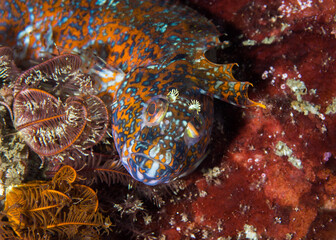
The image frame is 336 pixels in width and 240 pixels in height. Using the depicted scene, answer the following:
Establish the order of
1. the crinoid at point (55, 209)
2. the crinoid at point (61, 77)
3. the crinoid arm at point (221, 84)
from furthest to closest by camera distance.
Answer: the crinoid at point (61, 77)
the crinoid arm at point (221, 84)
the crinoid at point (55, 209)

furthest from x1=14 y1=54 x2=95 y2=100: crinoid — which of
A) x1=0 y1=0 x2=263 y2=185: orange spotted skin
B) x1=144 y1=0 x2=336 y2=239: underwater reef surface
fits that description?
x1=144 y1=0 x2=336 y2=239: underwater reef surface

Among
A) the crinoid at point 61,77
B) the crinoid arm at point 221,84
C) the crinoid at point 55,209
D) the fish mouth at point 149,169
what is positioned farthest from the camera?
the crinoid at point 61,77

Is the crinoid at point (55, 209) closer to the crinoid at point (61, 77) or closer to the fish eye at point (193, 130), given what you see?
the crinoid at point (61, 77)

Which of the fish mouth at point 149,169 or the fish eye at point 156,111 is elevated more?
the fish eye at point 156,111

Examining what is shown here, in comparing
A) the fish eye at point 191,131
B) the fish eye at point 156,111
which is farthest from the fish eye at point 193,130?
the fish eye at point 156,111

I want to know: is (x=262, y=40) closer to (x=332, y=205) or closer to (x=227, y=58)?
(x=227, y=58)

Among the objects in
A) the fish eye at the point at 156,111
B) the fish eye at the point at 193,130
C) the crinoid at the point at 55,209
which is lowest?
the crinoid at the point at 55,209
